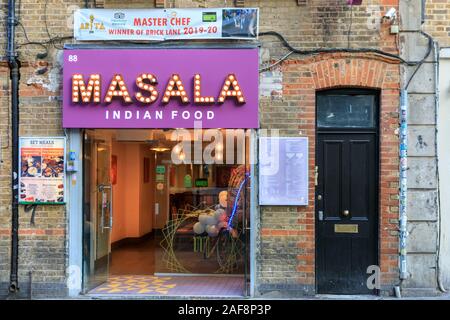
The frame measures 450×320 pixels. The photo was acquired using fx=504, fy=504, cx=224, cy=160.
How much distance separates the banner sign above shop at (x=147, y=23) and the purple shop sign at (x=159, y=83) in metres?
0.26

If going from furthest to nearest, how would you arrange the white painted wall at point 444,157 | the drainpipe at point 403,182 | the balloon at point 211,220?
1. the balloon at point 211,220
2. the white painted wall at point 444,157
3. the drainpipe at point 403,182

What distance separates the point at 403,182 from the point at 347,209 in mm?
886

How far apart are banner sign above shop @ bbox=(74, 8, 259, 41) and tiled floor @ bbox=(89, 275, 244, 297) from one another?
12.4 ft

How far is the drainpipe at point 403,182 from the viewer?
23.8 ft

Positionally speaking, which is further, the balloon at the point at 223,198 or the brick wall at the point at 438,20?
the balloon at the point at 223,198

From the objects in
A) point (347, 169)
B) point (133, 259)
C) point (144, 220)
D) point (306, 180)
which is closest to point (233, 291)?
point (306, 180)

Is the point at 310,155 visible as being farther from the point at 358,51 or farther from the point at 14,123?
the point at 14,123

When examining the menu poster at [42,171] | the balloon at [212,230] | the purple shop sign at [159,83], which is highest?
the purple shop sign at [159,83]

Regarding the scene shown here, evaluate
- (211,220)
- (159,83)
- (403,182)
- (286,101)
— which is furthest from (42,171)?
(403,182)

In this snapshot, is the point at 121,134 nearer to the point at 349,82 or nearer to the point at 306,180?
the point at 306,180

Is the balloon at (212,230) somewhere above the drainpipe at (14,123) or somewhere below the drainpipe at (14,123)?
below

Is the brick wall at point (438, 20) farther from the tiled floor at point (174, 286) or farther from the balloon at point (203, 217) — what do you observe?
the tiled floor at point (174, 286)

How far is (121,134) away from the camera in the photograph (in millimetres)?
8492

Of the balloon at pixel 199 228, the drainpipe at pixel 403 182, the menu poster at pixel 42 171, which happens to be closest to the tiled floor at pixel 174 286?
the balloon at pixel 199 228
